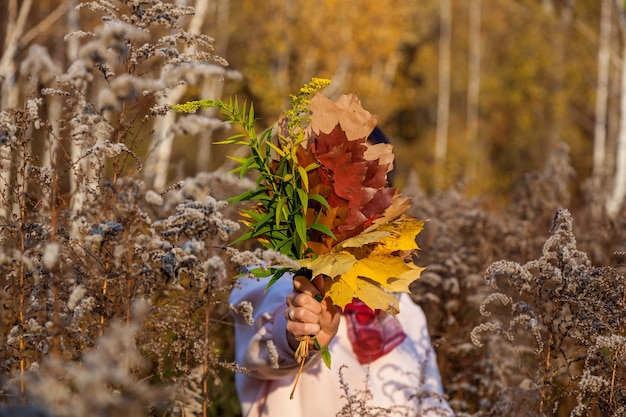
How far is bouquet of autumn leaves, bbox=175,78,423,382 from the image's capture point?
2225 mm

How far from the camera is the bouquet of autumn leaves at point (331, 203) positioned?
87.6 inches

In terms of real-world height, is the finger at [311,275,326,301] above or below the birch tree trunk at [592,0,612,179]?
below

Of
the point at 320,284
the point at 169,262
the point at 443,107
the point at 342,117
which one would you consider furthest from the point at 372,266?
the point at 443,107

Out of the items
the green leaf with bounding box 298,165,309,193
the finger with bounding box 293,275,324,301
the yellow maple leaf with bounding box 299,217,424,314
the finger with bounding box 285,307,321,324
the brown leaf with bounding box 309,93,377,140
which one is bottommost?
the finger with bounding box 285,307,321,324

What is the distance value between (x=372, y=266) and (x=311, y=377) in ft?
Result: 2.97

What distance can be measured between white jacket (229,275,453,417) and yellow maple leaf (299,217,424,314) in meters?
0.54

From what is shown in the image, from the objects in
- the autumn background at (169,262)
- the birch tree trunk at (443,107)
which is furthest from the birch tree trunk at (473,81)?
the autumn background at (169,262)

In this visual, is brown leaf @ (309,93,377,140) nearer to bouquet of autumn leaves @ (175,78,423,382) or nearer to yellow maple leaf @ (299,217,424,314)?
bouquet of autumn leaves @ (175,78,423,382)

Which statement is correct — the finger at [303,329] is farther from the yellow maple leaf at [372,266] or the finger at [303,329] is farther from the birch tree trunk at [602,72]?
the birch tree trunk at [602,72]

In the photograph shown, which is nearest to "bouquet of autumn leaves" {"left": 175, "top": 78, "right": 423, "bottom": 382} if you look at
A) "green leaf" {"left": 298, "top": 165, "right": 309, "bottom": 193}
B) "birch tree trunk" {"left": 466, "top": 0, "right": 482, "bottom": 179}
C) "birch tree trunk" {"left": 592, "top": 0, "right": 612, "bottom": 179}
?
"green leaf" {"left": 298, "top": 165, "right": 309, "bottom": 193}

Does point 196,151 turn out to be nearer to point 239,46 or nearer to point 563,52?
point 239,46

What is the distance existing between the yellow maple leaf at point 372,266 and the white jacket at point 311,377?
0.54 meters

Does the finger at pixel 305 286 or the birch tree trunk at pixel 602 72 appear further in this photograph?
the birch tree trunk at pixel 602 72

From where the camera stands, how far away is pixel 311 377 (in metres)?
3.06
